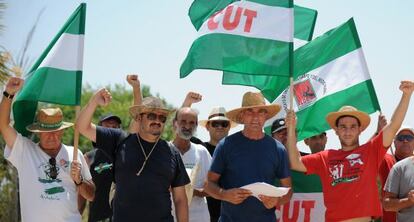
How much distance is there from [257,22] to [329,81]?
52.1 inches

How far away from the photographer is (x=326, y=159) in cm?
762

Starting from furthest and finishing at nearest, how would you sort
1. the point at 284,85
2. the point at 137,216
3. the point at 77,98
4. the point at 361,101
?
the point at 284,85, the point at 361,101, the point at 77,98, the point at 137,216

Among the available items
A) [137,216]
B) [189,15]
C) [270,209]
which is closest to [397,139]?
[270,209]

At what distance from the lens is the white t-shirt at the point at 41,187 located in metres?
7.43

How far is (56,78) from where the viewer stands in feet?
26.2

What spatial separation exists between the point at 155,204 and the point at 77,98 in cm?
157

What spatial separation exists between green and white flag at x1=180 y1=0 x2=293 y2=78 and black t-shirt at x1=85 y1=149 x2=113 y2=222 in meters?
1.92

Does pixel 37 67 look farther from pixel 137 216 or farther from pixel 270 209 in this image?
pixel 270 209

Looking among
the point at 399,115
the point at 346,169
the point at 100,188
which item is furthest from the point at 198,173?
the point at 399,115

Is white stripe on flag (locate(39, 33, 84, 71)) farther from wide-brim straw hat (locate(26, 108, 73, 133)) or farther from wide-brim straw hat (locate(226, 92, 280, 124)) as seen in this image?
wide-brim straw hat (locate(226, 92, 280, 124))

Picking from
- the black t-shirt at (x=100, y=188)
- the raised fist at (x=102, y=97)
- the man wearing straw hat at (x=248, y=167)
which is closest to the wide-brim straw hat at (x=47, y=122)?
the raised fist at (x=102, y=97)

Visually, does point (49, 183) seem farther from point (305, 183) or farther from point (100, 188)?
point (305, 183)

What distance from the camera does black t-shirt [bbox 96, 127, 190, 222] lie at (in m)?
7.23

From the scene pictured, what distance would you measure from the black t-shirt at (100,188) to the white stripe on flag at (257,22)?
A: 2.23 metres
